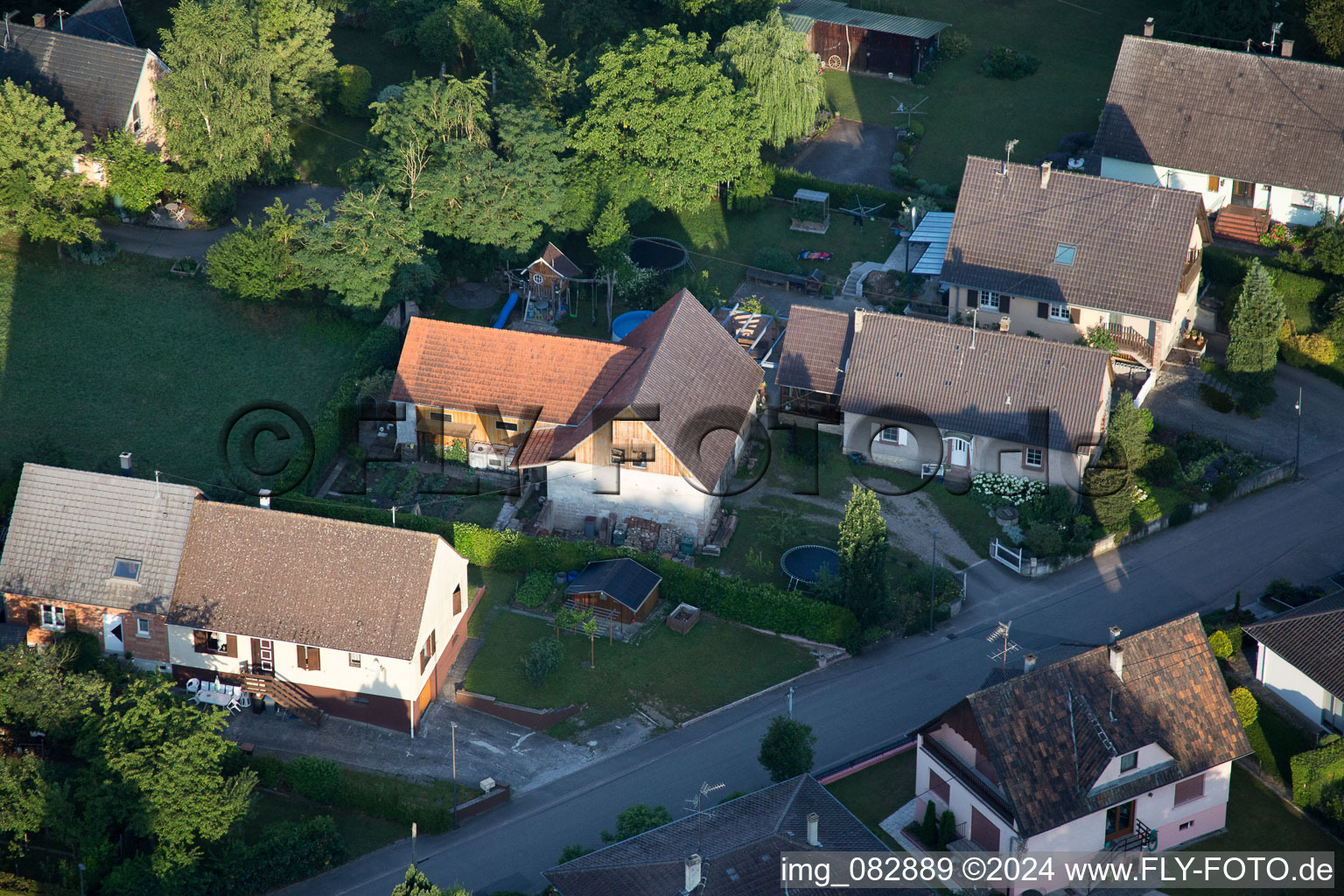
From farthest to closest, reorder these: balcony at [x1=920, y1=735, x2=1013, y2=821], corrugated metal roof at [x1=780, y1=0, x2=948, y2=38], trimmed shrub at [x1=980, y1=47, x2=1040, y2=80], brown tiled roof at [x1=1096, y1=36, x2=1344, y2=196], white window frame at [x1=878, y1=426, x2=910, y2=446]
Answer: corrugated metal roof at [x1=780, y1=0, x2=948, y2=38] < trimmed shrub at [x1=980, y1=47, x2=1040, y2=80] < brown tiled roof at [x1=1096, y1=36, x2=1344, y2=196] < white window frame at [x1=878, y1=426, x2=910, y2=446] < balcony at [x1=920, y1=735, x2=1013, y2=821]

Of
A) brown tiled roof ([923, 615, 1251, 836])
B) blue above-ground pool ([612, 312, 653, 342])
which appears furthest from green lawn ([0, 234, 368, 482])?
brown tiled roof ([923, 615, 1251, 836])

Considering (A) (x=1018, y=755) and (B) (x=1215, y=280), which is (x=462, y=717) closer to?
(A) (x=1018, y=755)

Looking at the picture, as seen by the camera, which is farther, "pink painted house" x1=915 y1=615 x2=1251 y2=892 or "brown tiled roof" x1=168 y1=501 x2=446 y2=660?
"brown tiled roof" x1=168 y1=501 x2=446 y2=660

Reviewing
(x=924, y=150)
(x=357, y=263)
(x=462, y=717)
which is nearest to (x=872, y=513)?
(x=462, y=717)

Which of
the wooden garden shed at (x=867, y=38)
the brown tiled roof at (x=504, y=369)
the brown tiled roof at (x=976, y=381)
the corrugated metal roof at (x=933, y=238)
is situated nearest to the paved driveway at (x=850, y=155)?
the corrugated metal roof at (x=933, y=238)

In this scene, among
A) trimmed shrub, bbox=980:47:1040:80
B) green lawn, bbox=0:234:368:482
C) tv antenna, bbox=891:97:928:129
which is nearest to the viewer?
green lawn, bbox=0:234:368:482

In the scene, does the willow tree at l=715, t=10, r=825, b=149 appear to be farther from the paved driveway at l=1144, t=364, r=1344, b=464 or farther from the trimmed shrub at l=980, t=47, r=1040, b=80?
the paved driveway at l=1144, t=364, r=1344, b=464

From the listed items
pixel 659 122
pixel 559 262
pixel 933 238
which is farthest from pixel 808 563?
pixel 659 122
